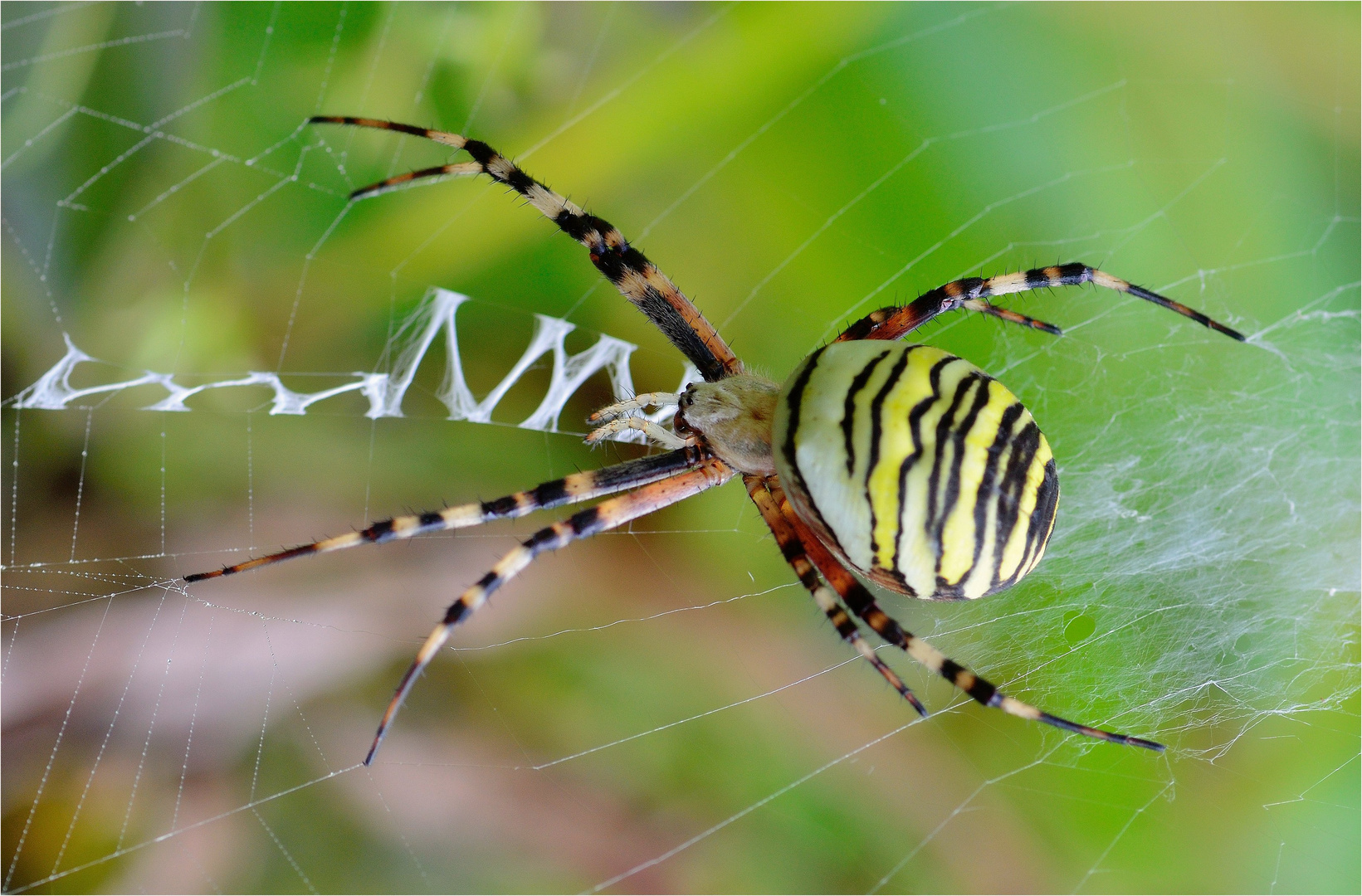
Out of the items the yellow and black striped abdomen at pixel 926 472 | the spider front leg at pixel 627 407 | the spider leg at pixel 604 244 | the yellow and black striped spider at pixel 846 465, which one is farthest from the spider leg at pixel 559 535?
the yellow and black striped abdomen at pixel 926 472

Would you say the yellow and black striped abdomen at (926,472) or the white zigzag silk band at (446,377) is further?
the white zigzag silk band at (446,377)

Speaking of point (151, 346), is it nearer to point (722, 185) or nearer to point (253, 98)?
point (253, 98)

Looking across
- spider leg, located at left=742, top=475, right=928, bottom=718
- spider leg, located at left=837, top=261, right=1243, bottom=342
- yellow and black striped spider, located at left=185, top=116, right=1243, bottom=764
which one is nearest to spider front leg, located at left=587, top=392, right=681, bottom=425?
yellow and black striped spider, located at left=185, top=116, right=1243, bottom=764

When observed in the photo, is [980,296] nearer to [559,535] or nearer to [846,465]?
[846,465]

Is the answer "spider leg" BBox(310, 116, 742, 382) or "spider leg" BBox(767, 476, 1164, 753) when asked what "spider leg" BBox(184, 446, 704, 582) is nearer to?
"spider leg" BBox(310, 116, 742, 382)

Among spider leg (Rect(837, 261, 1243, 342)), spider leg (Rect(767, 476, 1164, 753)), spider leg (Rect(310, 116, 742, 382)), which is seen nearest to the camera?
spider leg (Rect(767, 476, 1164, 753))

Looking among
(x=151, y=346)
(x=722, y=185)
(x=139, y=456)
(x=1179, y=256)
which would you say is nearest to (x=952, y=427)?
(x=722, y=185)

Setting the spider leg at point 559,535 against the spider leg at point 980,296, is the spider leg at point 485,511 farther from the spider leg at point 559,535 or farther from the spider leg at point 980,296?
the spider leg at point 980,296

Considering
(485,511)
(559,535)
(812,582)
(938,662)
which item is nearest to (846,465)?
(812,582)
